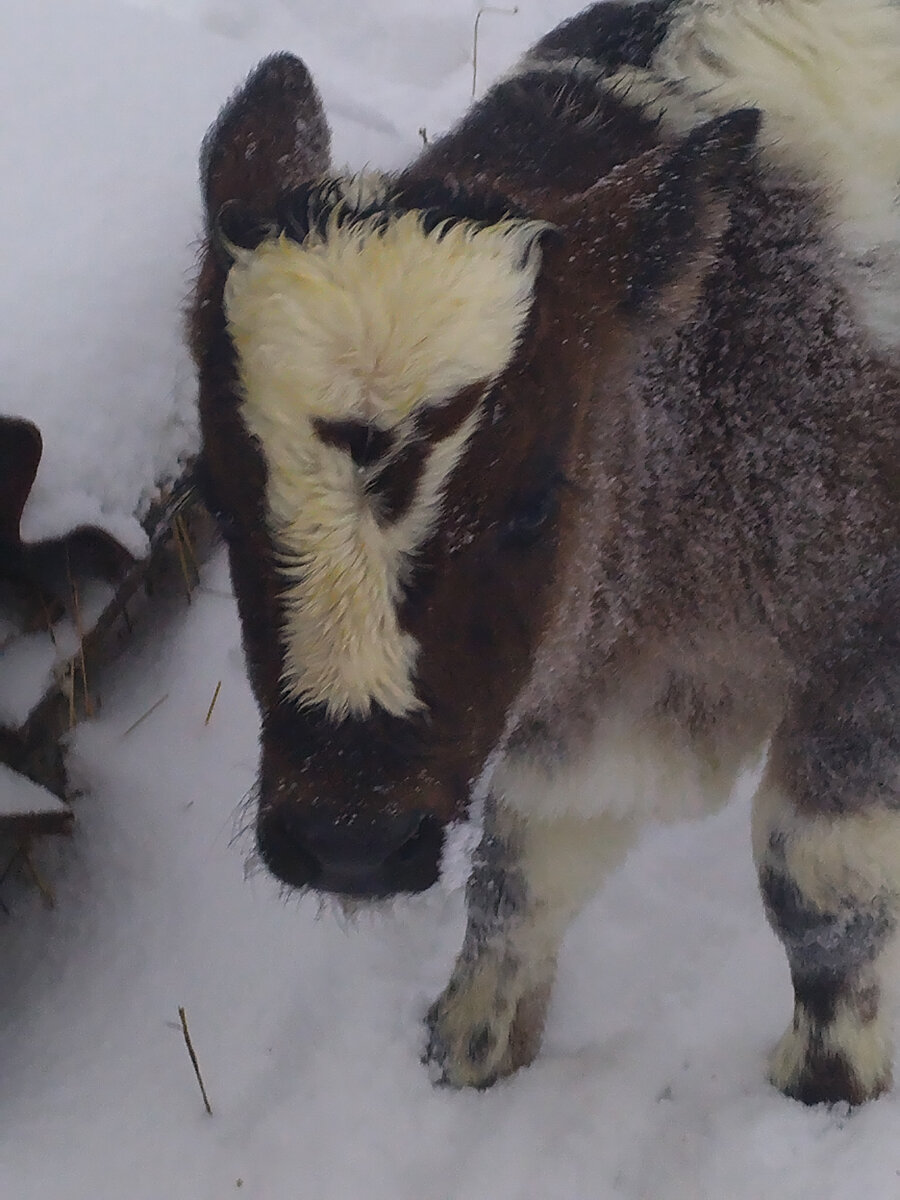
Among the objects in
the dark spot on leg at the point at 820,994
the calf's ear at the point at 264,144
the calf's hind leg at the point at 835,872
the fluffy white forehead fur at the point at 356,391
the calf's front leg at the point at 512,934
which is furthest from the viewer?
the calf's front leg at the point at 512,934

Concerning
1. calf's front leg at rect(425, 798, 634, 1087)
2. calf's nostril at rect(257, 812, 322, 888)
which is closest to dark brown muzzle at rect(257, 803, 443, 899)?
calf's nostril at rect(257, 812, 322, 888)

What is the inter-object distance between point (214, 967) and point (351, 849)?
1128 millimetres

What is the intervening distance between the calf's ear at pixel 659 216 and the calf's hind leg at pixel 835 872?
1.98 ft

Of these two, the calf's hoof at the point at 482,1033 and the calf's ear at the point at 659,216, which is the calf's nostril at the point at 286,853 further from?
the calf's hoof at the point at 482,1033

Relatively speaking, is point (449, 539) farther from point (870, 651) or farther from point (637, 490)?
point (870, 651)

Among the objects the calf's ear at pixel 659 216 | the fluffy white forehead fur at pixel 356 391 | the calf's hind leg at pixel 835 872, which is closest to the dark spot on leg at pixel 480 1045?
the calf's hind leg at pixel 835 872

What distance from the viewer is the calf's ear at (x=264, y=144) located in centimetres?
134

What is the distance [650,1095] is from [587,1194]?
0.67 feet

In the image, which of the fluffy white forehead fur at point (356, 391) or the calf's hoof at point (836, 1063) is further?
the calf's hoof at point (836, 1063)

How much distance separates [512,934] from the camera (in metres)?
1.94

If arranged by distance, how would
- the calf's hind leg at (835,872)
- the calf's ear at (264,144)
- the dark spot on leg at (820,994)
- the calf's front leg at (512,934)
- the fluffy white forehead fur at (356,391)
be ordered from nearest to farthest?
the fluffy white forehead fur at (356,391) < the calf's ear at (264,144) < the calf's hind leg at (835,872) < the dark spot on leg at (820,994) < the calf's front leg at (512,934)

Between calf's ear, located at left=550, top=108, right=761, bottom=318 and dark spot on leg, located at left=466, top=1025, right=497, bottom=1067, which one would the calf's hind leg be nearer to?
dark spot on leg, located at left=466, top=1025, right=497, bottom=1067

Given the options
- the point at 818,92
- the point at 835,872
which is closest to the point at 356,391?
the point at 818,92

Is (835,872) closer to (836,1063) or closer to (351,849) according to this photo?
(836,1063)
